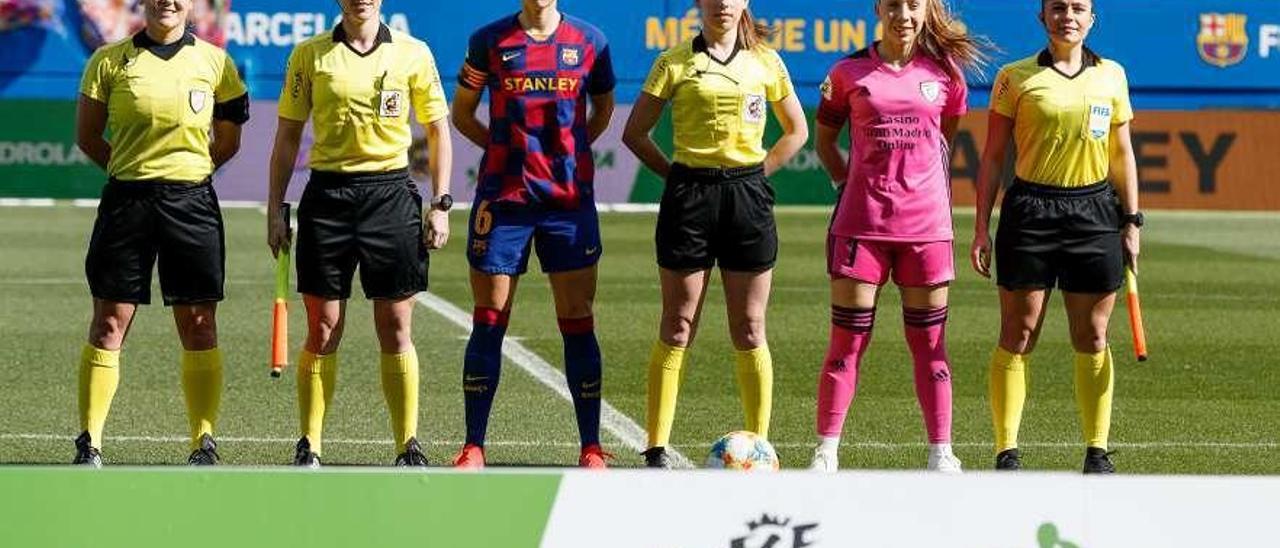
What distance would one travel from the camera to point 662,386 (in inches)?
323

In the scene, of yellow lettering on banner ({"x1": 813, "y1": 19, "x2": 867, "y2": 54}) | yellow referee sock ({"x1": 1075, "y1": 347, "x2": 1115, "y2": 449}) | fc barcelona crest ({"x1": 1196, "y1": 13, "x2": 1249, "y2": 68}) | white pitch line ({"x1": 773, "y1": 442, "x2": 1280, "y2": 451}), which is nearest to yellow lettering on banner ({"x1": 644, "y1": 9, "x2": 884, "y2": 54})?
yellow lettering on banner ({"x1": 813, "y1": 19, "x2": 867, "y2": 54})

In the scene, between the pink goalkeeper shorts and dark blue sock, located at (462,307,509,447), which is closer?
the pink goalkeeper shorts

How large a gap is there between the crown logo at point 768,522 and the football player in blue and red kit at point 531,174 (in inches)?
112

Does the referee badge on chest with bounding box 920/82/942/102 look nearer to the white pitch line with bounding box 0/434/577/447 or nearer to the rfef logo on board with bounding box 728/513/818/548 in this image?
the white pitch line with bounding box 0/434/577/447

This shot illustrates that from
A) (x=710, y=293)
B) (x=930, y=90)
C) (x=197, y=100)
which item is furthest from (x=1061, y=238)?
(x=710, y=293)

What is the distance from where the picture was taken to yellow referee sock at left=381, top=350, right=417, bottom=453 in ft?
26.7

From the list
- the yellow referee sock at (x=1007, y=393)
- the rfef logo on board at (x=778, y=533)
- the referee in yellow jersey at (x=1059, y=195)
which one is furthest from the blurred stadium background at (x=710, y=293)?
the rfef logo on board at (x=778, y=533)

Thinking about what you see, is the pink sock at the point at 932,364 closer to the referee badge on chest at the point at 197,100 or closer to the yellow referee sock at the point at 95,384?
the referee badge on chest at the point at 197,100

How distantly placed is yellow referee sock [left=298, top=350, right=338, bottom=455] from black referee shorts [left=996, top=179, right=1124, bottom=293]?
2.40 m

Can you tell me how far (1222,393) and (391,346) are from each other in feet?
15.9

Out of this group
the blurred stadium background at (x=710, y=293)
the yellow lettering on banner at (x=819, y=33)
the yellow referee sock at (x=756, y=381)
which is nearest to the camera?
the yellow referee sock at (x=756, y=381)

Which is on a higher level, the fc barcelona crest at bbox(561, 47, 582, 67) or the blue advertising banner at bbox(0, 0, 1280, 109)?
the fc barcelona crest at bbox(561, 47, 582, 67)

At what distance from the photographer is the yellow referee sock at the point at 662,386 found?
322 inches

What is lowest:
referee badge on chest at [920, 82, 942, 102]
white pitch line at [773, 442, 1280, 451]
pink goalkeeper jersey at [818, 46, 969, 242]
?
white pitch line at [773, 442, 1280, 451]
